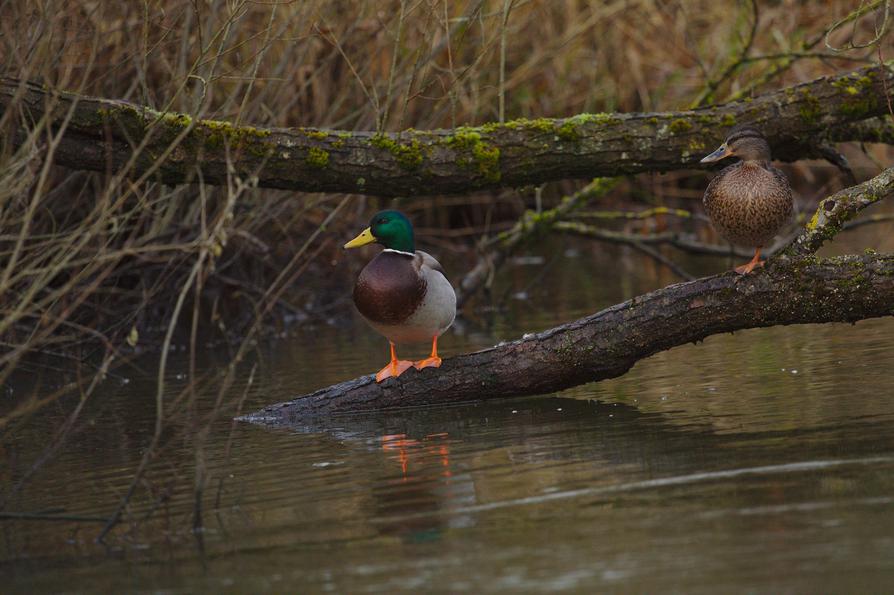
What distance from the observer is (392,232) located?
21.6 feet

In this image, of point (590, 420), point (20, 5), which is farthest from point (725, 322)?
point (20, 5)

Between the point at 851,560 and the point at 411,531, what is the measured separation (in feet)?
4.44

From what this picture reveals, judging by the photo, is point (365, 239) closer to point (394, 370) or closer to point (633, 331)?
point (394, 370)

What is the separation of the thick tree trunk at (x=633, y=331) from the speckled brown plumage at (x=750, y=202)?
23cm

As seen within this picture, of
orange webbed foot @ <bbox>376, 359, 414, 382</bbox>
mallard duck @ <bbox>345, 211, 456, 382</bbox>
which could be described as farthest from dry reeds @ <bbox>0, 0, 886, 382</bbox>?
orange webbed foot @ <bbox>376, 359, 414, 382</bbox>

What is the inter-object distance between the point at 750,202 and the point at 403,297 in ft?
5.41

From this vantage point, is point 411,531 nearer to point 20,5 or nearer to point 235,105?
point 20,5

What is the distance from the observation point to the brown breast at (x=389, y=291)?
6195 mm

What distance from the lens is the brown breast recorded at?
620 cm

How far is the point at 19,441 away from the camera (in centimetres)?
629

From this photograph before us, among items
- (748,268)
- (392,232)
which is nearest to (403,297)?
(392,232)

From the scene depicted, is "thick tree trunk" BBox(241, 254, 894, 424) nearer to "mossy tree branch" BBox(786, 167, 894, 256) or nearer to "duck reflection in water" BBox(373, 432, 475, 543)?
"mossy tree branch" BBox(786, 167, 894, 256)

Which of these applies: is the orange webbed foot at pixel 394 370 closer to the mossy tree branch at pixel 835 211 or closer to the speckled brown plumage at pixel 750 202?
the speckled brown plumage at pixel 750 202

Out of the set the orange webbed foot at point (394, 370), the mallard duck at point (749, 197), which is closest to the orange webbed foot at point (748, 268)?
the mallard duck at point (749, 197)
